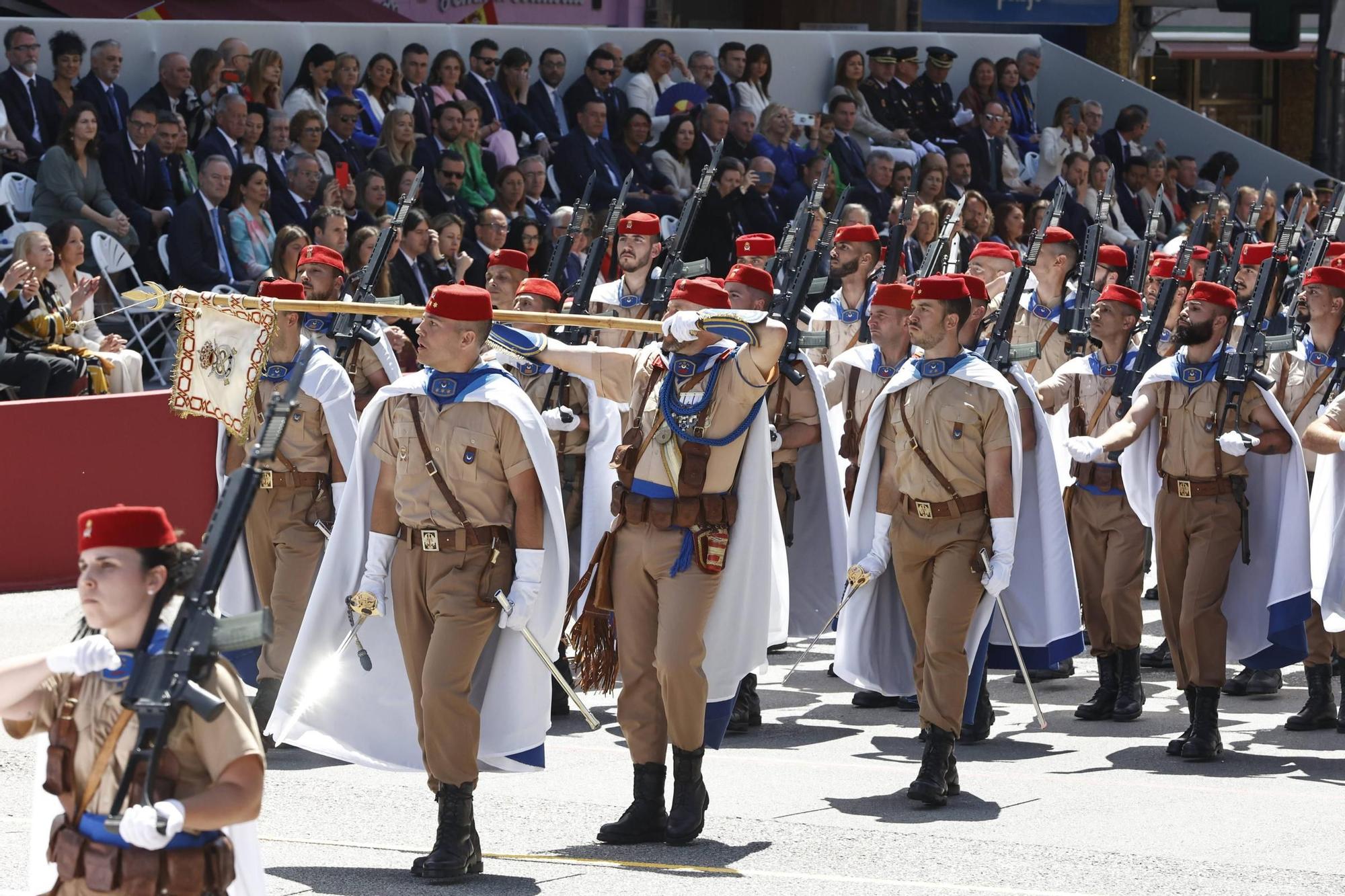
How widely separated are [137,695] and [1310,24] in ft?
82.2

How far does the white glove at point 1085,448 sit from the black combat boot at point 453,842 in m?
3.33

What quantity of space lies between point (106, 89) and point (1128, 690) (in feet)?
26.6

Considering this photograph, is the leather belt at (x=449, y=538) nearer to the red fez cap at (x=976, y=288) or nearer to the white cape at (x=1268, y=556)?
the red fez cap at (x=976, y=288)

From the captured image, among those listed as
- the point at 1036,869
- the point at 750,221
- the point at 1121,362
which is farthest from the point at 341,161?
the point at 1036,869

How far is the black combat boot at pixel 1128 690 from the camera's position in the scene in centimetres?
895

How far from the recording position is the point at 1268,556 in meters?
8.59

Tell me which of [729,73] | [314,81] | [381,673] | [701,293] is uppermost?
[729,73]

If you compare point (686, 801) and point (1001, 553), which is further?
point (1001, 553)

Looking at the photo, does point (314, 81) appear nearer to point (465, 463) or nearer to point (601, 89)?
point (601, 89)

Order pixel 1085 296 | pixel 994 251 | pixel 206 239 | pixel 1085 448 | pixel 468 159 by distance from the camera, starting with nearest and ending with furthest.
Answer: pixel 1085 448
pixel 1085 296
pixel 994 251
pixel 206 239
pixel 468 159

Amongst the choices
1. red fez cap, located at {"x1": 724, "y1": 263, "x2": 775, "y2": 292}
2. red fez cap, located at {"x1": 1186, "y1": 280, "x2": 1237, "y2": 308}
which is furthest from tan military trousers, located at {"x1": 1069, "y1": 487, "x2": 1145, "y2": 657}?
red fez cap, located at {"x1": 724, "y1": 263, "x2": 775, "y2": 292}

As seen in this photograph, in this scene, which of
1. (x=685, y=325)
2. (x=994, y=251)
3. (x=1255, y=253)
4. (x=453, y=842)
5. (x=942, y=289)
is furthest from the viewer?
(x=994, y=251)

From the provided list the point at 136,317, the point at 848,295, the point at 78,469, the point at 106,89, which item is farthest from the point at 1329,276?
the point at 106,89

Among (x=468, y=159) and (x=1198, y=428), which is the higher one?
(x=468, y=159)
